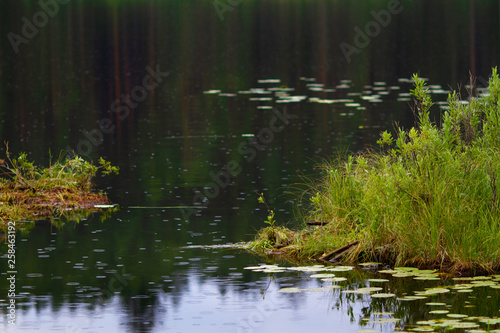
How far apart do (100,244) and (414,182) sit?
190 inches

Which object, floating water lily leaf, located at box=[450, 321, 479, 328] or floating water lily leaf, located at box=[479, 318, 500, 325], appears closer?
floating water lily leaf, located at box=[450, 321, 479, 328]

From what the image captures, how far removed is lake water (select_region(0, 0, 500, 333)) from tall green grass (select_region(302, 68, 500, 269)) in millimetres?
665

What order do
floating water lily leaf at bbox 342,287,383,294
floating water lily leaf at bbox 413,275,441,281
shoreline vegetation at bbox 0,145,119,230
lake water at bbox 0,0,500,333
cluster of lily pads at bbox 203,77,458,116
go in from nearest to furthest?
lake water at bbox 0,0,500,333
floating water lily leaf at bbox 342,287,383,294
floating water lily leaf at bbox 413,275,441,281
shoreline vegetation at bbox 0,145,119,230
cluster of lily pads at bbox 203,77,458,116

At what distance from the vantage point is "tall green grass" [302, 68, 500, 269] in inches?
505

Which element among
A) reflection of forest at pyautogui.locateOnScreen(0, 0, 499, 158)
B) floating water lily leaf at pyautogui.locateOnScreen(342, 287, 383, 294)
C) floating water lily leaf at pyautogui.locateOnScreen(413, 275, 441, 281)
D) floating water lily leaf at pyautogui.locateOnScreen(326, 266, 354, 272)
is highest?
reflection of forest at pyautogui.locateOnScreen(0, 0, 499, 158)

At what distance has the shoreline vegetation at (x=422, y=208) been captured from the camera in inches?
506

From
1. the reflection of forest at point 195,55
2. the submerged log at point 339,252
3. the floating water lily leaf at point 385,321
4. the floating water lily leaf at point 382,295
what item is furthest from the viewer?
the reflection of forest at point 195,55

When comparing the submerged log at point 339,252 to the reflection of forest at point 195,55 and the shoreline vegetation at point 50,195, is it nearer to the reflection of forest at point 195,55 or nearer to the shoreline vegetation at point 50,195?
the shoreline vegetation at point 50,195

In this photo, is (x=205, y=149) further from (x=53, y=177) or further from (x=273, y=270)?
(x=273, y=270)

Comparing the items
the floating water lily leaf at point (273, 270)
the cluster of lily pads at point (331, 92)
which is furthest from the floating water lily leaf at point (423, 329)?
the cluster of lily pads at point (331, 92)

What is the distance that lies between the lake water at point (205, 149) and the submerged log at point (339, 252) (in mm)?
549

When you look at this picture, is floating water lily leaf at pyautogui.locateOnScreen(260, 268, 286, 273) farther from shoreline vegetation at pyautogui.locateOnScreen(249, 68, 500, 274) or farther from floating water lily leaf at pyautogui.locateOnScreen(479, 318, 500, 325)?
floating water lily leaf at pyautogui.locateOnScreen(479, 318, 500, 325)

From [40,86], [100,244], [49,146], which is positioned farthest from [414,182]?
[40,86]

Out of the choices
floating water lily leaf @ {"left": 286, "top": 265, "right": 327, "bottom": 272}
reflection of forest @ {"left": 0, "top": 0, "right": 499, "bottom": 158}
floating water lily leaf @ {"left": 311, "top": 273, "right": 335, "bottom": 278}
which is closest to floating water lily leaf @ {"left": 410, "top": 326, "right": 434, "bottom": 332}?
floating water lily leaf @ {"left": 311, "top": 273, "right": 335, "bottom": 278}
